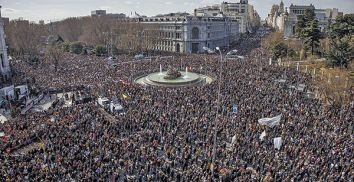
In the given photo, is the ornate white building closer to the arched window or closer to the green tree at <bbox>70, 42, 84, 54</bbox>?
the arched window

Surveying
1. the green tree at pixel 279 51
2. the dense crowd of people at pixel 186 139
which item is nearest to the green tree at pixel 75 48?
the dense crowd of people at pixel 186 139

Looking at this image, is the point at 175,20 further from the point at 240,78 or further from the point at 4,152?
the point at 4,152

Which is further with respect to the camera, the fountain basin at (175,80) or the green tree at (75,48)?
the green tree at (75,48)

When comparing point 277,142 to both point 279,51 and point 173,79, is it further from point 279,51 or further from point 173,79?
point 279,51

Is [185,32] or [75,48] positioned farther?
[185,32]

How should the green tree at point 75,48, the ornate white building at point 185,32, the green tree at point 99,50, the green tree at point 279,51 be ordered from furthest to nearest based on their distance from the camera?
the ornate white building at point 185,32
the green tree at point 75,48
the green tree at point 99,50
the green tree at point 279,51

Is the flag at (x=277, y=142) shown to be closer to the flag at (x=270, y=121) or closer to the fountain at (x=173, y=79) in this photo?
the flag at (x=270, y=121)

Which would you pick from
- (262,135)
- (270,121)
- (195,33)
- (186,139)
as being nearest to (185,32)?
(195,33)
